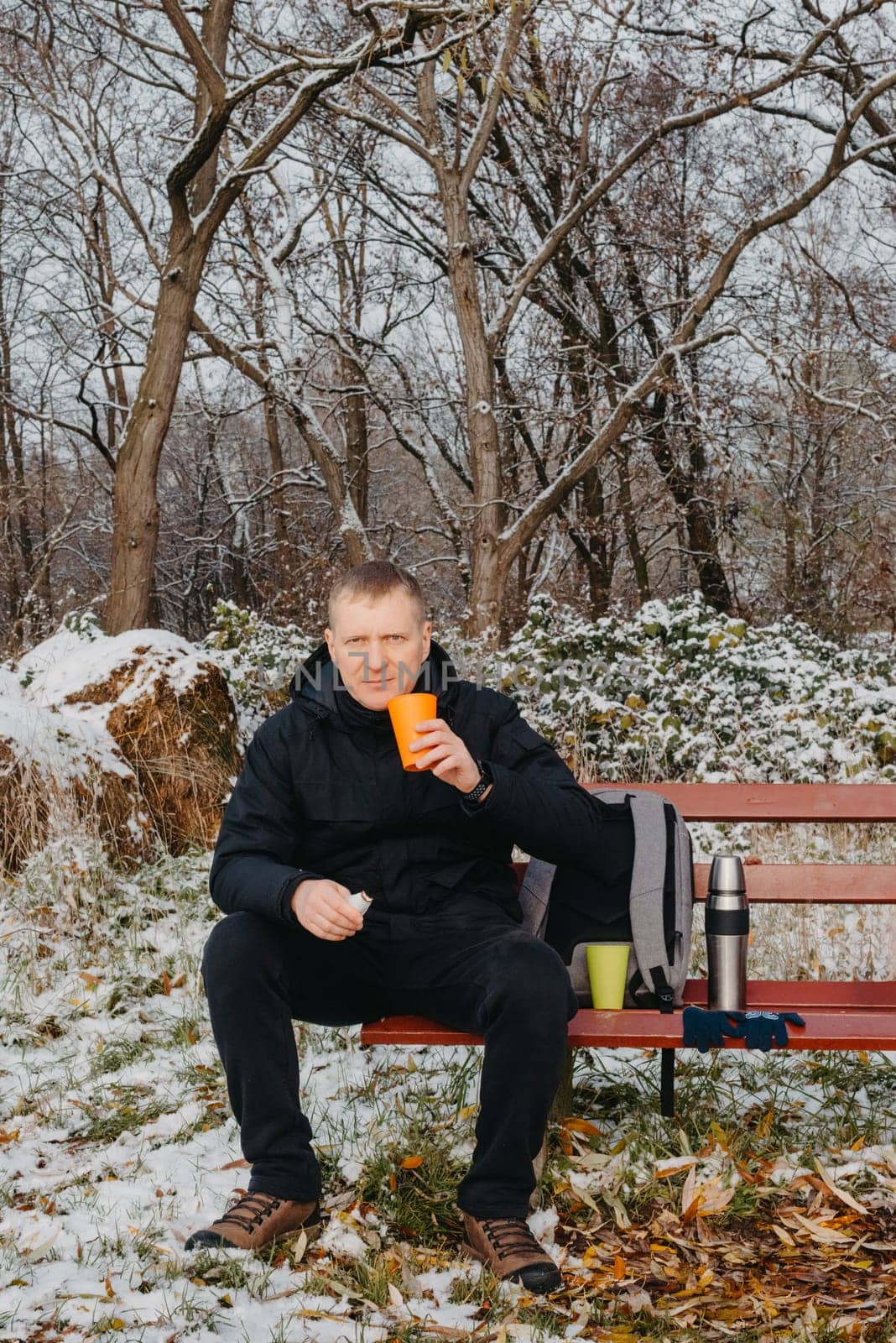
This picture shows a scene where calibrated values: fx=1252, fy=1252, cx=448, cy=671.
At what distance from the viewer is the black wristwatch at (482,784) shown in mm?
2625

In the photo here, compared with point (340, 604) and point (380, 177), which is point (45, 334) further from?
point (340, 604)

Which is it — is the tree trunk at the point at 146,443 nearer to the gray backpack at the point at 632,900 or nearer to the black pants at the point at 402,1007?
the gray backpack at the point at 632,900

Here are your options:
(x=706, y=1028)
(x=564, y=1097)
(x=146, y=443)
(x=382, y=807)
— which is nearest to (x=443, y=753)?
(x=382, y=807)

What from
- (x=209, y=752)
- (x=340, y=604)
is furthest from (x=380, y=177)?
(x=340, y=604)

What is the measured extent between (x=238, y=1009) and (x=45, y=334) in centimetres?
1249

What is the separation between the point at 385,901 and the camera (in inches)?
111

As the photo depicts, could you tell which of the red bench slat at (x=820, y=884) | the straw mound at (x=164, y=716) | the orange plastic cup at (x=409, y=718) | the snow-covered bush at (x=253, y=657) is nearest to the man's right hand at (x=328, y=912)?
the orange plastic cup at (x=409, y=718)

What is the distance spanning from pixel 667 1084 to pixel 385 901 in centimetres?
89

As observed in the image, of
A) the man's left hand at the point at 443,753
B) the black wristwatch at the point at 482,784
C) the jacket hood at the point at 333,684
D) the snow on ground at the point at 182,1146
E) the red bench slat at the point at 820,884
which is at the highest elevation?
the jacket hood at the point at 333,684

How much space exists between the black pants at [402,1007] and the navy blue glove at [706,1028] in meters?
0.30

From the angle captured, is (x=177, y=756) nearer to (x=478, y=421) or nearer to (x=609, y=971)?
(x=609, y=971)

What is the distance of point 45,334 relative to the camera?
44.6 feet

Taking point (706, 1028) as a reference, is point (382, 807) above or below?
above

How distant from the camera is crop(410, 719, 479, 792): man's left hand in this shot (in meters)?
2.48
